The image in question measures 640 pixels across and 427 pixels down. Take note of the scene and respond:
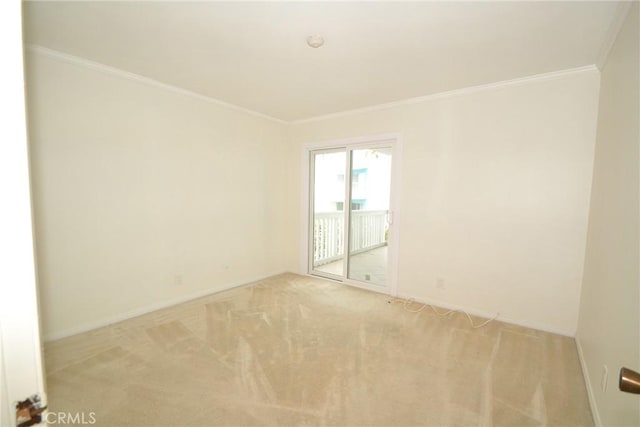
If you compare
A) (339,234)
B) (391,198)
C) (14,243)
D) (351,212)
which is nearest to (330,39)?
(391,198)

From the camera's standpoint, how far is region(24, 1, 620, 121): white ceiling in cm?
175

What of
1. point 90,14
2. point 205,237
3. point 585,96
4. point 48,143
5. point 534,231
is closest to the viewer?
point 90,14

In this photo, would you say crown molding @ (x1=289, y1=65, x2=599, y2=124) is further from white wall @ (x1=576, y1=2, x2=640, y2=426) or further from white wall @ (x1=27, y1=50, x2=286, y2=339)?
white wall @ (x1=27, y1=50, x2=286, y2=339)

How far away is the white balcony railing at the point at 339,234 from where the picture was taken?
439cm

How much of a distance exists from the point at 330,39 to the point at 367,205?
8.15 ft

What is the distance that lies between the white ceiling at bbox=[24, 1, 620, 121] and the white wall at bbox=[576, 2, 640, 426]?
368mm

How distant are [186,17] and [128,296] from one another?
2588 mm

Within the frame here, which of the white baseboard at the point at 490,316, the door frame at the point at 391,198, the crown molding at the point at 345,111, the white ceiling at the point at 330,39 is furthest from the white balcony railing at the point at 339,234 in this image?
the white ceiling at the point at 330,39

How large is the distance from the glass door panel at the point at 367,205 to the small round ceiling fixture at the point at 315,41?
5.89 ft

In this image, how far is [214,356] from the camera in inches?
85.9

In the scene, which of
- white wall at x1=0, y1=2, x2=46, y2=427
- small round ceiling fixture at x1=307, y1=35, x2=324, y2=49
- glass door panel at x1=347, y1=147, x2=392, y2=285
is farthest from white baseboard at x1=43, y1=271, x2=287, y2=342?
small round ceiling fixture at x1=307, y1=35, x2=324, y2=49

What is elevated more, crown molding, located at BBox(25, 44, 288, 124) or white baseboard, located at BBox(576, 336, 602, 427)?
crown molding, located at BBox(25, 44, 288, 124)

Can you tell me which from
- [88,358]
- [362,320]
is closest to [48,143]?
[88,358]

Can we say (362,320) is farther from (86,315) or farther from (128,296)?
(86,315)
